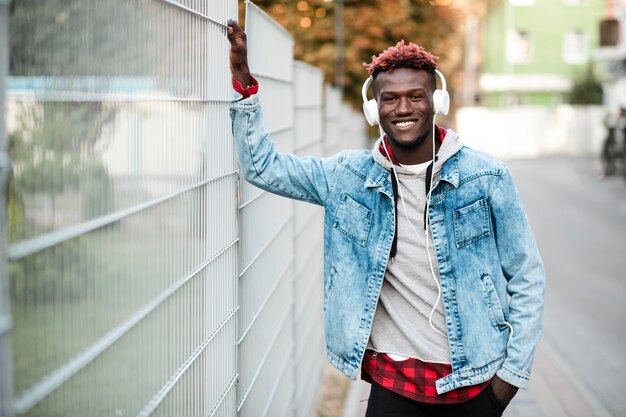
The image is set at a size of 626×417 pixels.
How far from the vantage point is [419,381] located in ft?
9.57

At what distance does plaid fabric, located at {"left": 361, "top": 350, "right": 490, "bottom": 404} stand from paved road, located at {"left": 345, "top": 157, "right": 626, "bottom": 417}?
0.48 metres

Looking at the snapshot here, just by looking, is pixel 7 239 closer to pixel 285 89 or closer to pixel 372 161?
pixel 372 161

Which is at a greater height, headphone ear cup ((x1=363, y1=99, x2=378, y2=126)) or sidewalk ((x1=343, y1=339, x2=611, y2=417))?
headphone ear cup ((x1=363, y1=99, x2=378, y2=126))

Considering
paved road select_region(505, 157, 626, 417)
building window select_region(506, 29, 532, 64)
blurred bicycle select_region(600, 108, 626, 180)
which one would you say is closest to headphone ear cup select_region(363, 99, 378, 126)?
paved road select_region(505, 157, 626, 417)

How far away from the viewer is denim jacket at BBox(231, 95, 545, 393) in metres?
2.91

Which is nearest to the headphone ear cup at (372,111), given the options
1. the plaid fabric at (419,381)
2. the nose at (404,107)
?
the nose at (404,107)

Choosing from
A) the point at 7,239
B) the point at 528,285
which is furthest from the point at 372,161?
the point at 7,239

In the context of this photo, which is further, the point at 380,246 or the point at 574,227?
the point at 574,227

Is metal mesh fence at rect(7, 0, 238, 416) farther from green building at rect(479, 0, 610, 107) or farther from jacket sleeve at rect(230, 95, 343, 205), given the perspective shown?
green building at rect(479, 0, 610, 107)

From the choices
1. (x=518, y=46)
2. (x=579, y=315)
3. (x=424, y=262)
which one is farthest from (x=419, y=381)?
(x=518, y=46)

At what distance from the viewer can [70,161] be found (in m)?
1.49

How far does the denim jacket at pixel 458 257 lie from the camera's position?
2.91 meters

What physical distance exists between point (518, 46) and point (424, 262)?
49915 millimetres

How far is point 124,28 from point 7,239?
0.70m
